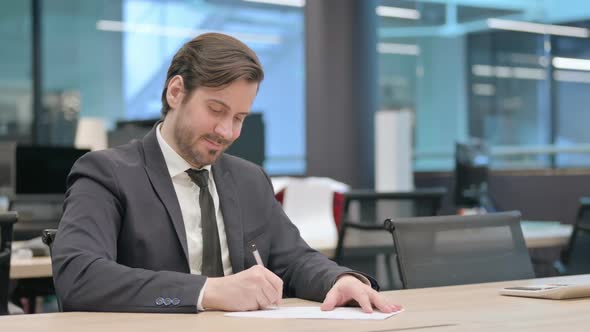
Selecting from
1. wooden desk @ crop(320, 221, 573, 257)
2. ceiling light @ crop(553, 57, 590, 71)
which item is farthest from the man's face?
ceiling light @ crop(553, 57, 590, 71)

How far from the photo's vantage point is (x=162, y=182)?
183 cm

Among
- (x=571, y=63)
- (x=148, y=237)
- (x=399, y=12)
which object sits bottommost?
(x=148, y=237)

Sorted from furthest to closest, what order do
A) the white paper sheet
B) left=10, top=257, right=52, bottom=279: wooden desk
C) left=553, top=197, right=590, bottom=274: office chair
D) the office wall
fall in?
the office wall < left=553, top=197, right=590, bottom=274: office chair < left=10, top=257, right=52, bottom=279: wooden desk < the white paper sheet

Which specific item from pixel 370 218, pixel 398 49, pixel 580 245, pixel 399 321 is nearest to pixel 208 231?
pixel 399 321

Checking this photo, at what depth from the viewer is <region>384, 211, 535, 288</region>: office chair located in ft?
6.63

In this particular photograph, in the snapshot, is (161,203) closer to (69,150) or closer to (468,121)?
(69,150)

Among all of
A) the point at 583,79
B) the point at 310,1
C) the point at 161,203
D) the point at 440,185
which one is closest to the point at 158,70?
the point at 310,1

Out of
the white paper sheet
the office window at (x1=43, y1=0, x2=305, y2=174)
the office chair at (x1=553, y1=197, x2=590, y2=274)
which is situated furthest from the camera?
the office window at (x1=43, y1=0, x2=305, y2=174)

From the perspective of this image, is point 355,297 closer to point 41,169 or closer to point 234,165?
point 234,165

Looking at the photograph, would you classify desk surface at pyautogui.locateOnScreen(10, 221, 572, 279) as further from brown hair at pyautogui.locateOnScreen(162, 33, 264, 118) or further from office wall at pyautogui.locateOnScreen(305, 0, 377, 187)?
office wall at pyautogui.locateOnScreen(305, 0, 377, 187)

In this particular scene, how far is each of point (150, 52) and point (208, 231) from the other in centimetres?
609

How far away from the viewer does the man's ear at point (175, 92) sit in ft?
6.16

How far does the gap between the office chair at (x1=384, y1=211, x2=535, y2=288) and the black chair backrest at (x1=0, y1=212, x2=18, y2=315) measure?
3.89 ft

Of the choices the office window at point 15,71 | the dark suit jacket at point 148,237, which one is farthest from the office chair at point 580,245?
the office window at point 15,71
